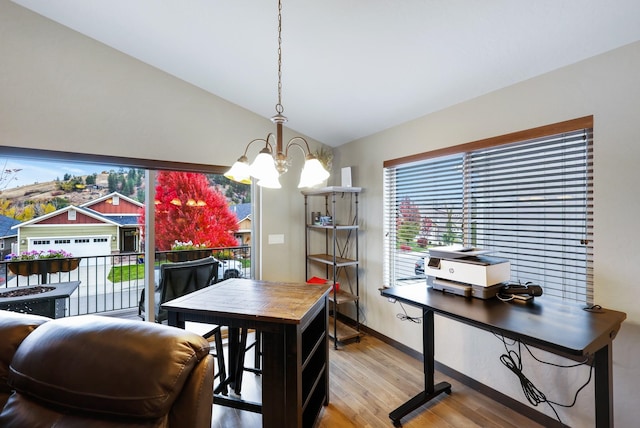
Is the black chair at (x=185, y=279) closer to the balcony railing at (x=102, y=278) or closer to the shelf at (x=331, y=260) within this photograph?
the balcony railing at (x=102, y=278)

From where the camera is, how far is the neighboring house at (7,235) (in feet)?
7.68

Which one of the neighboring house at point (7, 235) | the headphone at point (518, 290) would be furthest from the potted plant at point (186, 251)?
the headphone at point (518, 290)

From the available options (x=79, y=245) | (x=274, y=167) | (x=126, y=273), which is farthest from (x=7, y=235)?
(x=274, y=167)

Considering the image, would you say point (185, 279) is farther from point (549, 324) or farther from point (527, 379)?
point (527, 379)

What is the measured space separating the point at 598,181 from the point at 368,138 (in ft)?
6.63

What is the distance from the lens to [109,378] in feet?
2.93

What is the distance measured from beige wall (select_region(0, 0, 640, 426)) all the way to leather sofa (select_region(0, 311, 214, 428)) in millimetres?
2025

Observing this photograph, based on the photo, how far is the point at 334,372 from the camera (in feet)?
8.22

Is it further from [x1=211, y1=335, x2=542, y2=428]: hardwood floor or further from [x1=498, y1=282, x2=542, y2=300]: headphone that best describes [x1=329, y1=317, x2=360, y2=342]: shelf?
[x1=498, y1=282, x2=542, y2=300]: headphone

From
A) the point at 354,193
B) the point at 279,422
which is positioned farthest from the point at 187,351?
the point at 354,193

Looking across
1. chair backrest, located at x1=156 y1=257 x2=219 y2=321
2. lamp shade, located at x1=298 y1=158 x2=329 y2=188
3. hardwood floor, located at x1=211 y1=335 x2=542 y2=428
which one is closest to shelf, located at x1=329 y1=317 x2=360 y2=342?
hardwood floor, located at x1=211 y1=335 x2=542 y2=428

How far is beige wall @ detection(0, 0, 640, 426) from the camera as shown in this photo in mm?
1562

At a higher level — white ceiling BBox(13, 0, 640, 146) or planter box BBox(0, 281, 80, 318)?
white ceiling BBox(13, 0, 640, 146)

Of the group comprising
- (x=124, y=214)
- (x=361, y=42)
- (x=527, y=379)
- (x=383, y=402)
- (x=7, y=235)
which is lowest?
(x=383, y=402)
